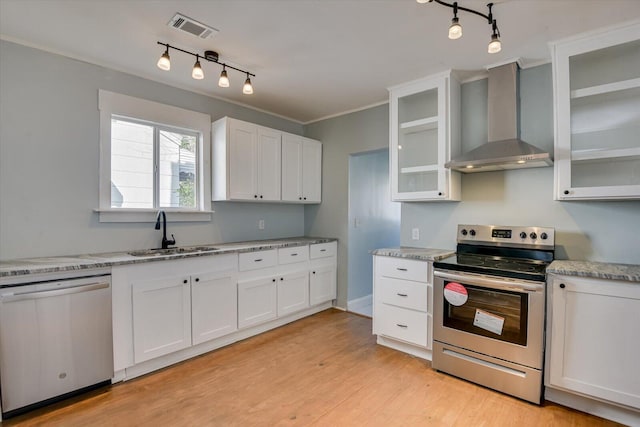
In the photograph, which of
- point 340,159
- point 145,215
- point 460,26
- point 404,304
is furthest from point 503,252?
point 145,215

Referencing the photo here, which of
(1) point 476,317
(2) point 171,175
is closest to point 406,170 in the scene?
(1) point 476,317

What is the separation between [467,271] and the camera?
7.71 feet

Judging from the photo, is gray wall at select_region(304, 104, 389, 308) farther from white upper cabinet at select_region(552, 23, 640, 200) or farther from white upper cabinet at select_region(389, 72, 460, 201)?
white upper cabinet at select_region(552, 23, 640, 200)

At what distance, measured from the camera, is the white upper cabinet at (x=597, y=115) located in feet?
7.10

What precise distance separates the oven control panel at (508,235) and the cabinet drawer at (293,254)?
65.7 inches

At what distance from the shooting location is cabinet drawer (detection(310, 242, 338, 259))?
3790mm

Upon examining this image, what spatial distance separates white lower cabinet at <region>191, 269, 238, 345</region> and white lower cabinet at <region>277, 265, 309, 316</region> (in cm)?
57

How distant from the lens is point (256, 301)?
317 cm

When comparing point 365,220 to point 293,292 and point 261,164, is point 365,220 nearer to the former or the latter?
point 293,292

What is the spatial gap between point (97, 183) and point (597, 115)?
157 inches

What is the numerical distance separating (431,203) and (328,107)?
1.71m

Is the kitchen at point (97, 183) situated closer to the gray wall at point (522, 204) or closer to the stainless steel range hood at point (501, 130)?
the gray wall at point (522, 204)

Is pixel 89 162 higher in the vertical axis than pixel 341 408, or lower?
higher

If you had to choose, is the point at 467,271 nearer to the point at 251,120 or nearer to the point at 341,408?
the point at 341,408
